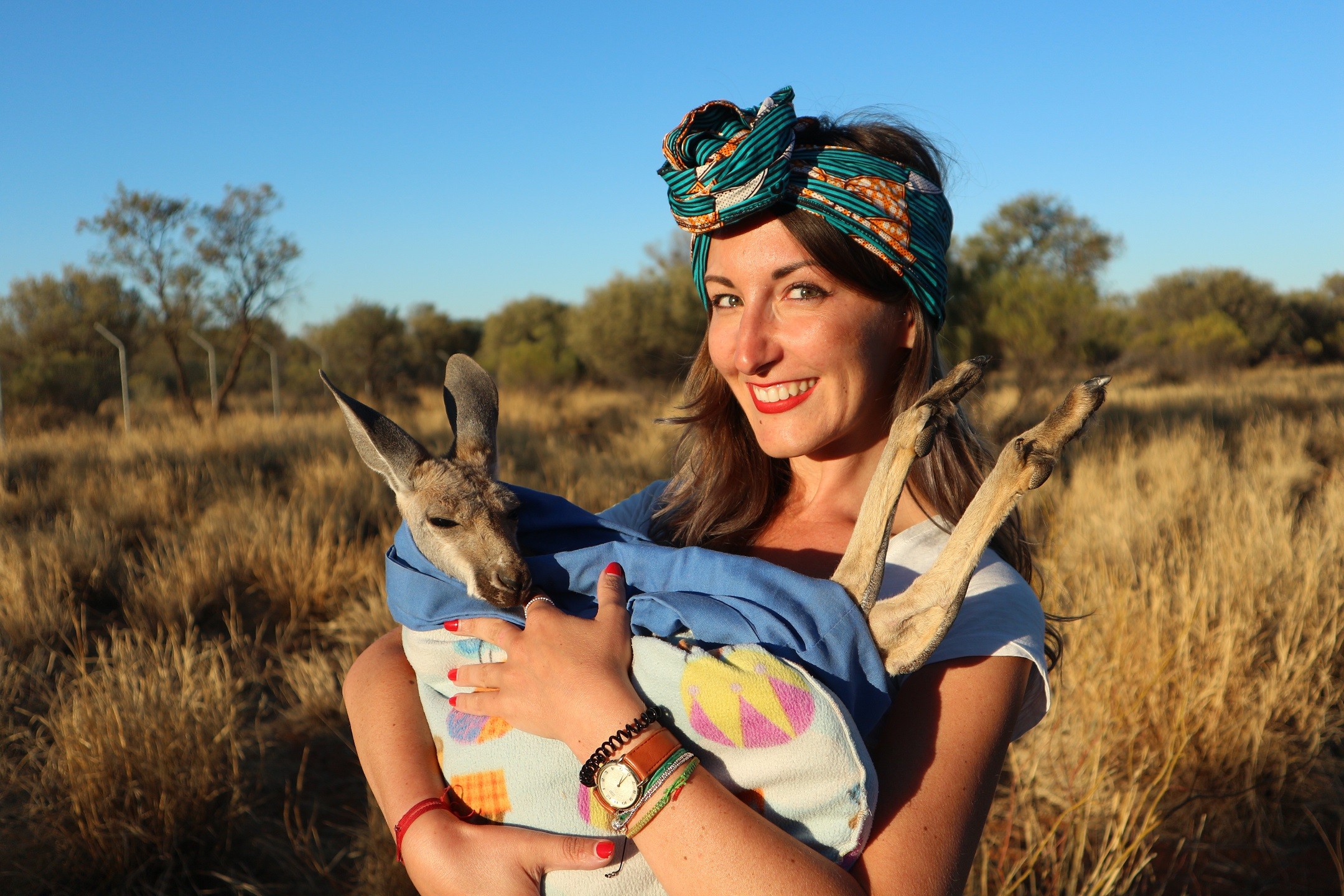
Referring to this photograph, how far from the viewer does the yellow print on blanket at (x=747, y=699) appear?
130 centimetres

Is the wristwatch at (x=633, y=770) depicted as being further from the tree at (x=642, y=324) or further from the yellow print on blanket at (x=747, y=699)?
the tree at (x=642, y=324)

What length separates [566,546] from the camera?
194cm

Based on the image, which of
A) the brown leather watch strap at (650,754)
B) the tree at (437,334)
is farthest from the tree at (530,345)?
the brown leather watch strap at (650,754)

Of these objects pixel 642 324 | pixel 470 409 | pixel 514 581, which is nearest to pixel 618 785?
pixel 514 581

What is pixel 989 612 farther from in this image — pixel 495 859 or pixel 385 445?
pixel 385 445

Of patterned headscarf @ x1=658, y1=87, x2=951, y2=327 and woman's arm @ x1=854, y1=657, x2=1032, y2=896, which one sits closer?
woman's arm @ x1=854, y1=657, x2=1032, y2=896

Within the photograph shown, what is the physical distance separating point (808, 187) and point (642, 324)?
19160 mm

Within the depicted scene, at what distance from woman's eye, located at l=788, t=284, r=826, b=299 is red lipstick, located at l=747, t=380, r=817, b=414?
0.60 ft

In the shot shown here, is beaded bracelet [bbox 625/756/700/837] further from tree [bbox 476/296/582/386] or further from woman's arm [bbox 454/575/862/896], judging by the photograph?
tree [bbox 476/296/582/386]

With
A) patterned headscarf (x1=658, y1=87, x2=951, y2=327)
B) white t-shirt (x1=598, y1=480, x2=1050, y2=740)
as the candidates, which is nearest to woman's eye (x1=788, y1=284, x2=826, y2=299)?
patterned headscarf (x1=658, y1=87, x2=951, y2=327)

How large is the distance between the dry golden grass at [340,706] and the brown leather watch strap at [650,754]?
1105 millimetres

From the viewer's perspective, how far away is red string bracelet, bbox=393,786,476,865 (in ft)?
5.10

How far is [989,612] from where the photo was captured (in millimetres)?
1505

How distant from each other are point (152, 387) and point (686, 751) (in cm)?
2418
